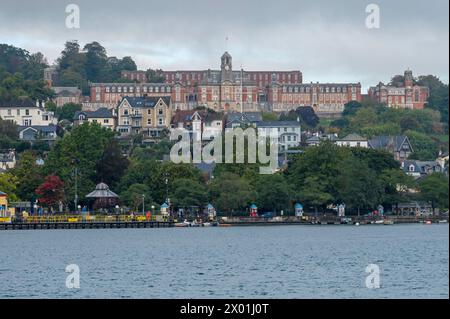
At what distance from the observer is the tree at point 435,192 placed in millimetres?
117688

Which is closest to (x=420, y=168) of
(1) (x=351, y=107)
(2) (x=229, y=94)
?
(1) (x=351, y=107)

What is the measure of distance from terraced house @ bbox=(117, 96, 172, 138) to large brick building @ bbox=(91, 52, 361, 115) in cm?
2054

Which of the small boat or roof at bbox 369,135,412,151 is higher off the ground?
roof at bbox 369,135,412,151

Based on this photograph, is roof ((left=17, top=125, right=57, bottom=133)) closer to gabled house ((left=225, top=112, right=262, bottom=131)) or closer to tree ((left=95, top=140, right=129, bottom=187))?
gabled house ((left=225, top=112, right=262, bottom=131))

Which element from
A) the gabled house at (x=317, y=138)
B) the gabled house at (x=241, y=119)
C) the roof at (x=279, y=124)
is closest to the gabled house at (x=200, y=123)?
the gabled house at (x=241, y=119)

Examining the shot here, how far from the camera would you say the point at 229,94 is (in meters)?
195

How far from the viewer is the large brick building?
191875 millimetres

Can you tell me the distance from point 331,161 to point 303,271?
163ft

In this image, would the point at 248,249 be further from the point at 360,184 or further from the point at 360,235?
the point at 360,184

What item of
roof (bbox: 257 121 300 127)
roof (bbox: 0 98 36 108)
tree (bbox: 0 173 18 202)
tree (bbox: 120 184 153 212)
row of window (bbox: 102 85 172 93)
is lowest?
tree (bbox: 120 184 153 212)

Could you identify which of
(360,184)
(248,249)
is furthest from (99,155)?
(248,249)

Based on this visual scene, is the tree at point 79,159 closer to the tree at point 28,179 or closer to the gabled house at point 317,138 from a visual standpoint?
the tree at point 28,179

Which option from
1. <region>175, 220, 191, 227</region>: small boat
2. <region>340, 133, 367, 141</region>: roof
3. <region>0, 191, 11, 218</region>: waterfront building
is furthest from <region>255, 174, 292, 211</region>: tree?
<region>340, 133, 367, 141</region>: roof

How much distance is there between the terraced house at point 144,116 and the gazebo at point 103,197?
48562mm
